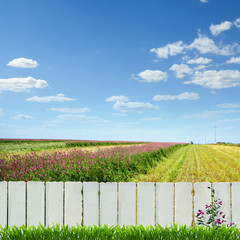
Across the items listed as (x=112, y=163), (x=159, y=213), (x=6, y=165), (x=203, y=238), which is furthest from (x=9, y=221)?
(x=112, y=163)

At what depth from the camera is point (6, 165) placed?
841cm

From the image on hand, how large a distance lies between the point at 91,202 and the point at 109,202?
31 centimetres

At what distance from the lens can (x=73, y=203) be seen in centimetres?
427

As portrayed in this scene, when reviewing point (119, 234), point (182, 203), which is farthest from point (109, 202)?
point (182, 203)

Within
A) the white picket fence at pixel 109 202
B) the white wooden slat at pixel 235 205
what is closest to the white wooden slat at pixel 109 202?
the white picket fence at pixel 109 202

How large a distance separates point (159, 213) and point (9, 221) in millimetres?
2608

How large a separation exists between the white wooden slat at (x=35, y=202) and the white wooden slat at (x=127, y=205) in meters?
1.36

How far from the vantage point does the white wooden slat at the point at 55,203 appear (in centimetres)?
427

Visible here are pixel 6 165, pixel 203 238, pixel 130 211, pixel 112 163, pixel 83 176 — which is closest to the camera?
pixel 203 238

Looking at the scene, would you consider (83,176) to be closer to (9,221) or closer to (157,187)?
(9,221)

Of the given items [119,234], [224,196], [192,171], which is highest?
[224,196]

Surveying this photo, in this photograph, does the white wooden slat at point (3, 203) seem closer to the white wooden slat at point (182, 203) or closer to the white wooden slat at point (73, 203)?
the white wooden slat at point (73, 203)

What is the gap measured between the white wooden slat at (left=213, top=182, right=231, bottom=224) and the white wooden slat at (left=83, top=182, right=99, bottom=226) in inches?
80.3

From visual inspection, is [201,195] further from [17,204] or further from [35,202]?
[17,204]
